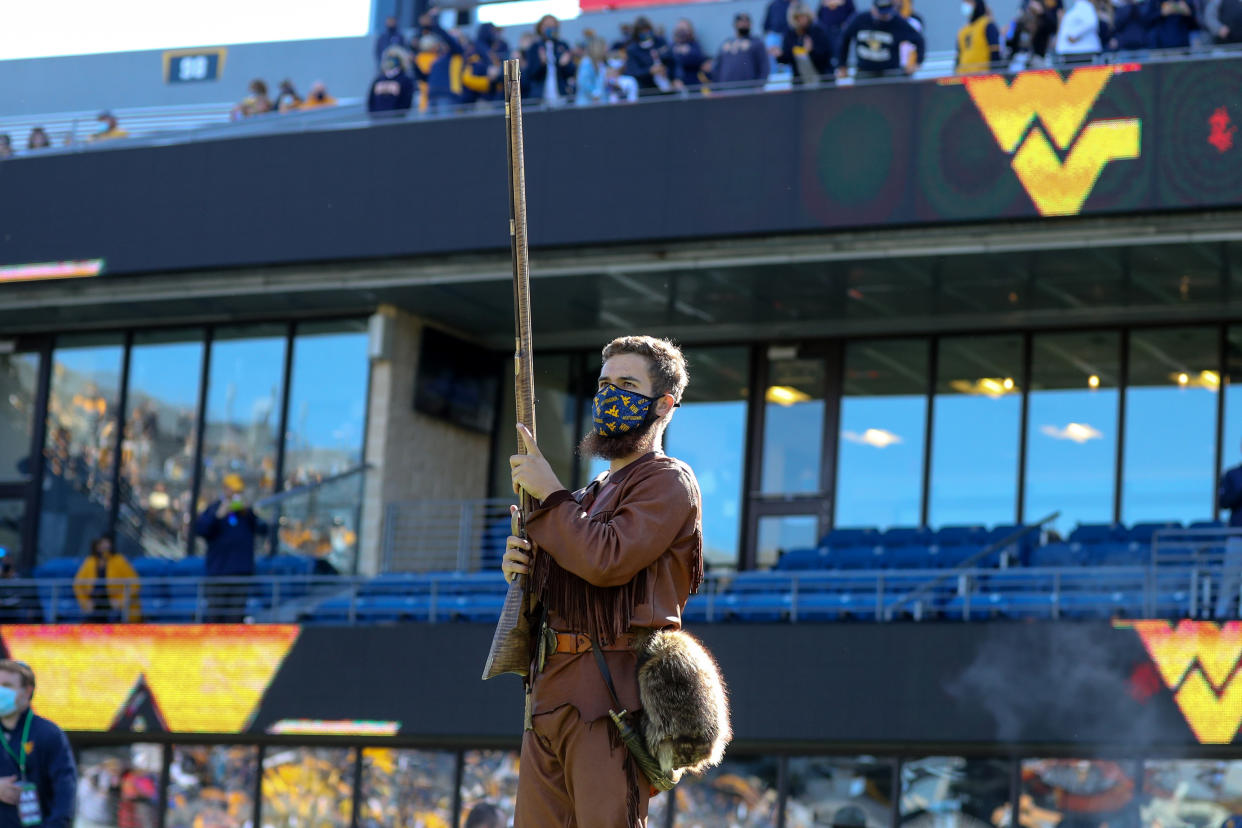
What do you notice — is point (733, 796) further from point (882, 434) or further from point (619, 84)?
point (619, 84)

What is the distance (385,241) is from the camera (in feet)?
59.0

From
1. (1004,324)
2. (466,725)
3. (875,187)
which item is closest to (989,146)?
(875,187)

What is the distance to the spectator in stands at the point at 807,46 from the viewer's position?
55.1 ft

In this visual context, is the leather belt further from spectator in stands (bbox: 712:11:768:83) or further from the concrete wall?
the concrete wall

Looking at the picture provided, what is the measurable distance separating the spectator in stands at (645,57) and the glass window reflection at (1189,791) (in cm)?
772

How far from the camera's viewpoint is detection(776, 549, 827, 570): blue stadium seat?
54.6 feet

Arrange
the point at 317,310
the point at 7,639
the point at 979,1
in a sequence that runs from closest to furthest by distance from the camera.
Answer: the point at 979,1, the point at 7,639, the point at 317,310

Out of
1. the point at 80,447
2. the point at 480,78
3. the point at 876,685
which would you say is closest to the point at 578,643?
the point at 876,685

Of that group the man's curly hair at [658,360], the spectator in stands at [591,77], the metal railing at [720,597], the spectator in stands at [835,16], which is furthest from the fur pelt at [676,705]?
the spectator in stands at [835,16]

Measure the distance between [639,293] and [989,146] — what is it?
4.23 metres

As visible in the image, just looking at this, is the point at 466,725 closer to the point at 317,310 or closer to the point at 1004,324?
the point at 317,310

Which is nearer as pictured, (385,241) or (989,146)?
(989,146)

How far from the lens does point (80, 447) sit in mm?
21016

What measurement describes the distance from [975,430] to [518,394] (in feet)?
47.2
